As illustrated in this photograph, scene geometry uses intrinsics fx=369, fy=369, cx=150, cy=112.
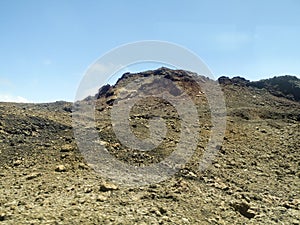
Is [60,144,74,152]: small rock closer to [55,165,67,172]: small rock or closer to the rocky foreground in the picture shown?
the rocky foreground

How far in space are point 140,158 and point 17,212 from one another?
12.5ft

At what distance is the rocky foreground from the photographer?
6734 mm

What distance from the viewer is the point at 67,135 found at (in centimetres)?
1191

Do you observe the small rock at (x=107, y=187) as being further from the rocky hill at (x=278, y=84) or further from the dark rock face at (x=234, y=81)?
the rocky hill at (x=278, y=84)

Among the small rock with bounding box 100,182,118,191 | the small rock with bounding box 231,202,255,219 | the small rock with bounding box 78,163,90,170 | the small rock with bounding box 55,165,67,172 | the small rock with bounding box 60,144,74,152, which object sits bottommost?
the small rock with bounding box 231,202,255,219

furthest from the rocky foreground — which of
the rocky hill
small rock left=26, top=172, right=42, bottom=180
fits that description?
the rocky hill

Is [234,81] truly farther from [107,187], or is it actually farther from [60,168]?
[107,187]

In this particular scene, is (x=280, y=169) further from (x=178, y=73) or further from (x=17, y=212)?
(x=178, y=73)

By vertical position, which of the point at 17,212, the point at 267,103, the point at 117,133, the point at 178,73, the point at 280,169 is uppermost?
the point at 178,73

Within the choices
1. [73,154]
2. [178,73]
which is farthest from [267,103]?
[73,154]

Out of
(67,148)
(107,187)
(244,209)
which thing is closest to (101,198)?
(107,187)

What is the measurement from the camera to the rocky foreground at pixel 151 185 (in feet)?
22.1

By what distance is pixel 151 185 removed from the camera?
8180mm

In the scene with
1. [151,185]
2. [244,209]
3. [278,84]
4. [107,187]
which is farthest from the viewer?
[278,84]
